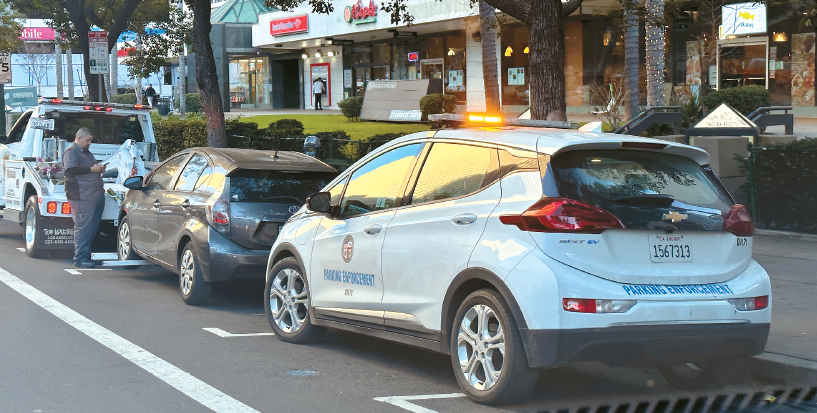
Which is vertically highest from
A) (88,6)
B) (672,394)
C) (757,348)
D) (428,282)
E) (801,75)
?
(88,6)

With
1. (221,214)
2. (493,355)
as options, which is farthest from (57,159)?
(493,355)

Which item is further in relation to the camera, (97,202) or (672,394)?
(97,202)

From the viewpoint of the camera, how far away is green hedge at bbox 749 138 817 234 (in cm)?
1177

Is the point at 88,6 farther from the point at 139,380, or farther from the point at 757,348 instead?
the point at 757,348

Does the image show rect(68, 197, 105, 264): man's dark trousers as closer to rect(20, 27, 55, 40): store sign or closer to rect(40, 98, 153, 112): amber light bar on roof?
rect(40, 98, 153, 112): amber light bar on roof

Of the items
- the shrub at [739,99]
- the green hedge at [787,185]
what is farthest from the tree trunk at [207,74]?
the shrub at [739,99]

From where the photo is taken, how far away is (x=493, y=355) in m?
5.61

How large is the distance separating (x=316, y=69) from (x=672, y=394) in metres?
47.9

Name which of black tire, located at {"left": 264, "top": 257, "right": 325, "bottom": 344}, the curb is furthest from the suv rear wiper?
the curb

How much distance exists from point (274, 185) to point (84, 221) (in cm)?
349

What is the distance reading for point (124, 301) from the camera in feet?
31.6

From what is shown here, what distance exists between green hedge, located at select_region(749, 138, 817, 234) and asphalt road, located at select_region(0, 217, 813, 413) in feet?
19.9

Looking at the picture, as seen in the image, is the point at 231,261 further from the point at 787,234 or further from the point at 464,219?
the point at 787,234

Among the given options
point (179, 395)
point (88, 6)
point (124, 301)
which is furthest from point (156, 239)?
point (88, 6)
